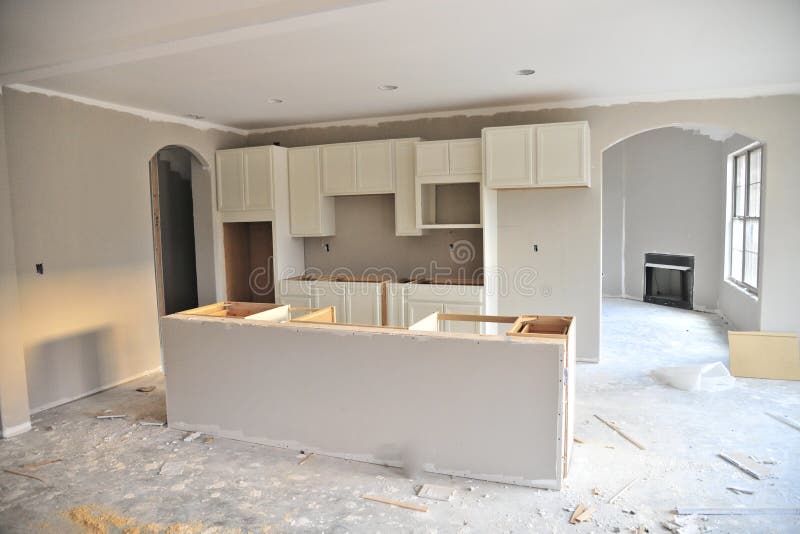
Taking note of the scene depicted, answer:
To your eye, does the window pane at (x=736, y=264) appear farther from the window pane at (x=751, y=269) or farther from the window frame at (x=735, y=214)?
the window pane at (x=751, y=269)

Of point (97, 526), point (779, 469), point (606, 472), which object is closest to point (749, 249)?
point (779, 469)

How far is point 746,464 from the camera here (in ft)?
10.3

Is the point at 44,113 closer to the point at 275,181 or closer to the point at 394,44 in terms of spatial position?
the point at 275,181

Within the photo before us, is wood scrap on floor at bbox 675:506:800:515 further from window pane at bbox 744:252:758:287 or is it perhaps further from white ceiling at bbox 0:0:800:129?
window pane at bbox 744:252:758:287

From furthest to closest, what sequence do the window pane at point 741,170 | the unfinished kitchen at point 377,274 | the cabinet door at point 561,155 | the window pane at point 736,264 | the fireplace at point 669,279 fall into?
the fireplace at point 669,279
the window pane at point 736,264
the window pane at point 741,170
the cabinet door at point 561,155
the unfinished kitchen at point 377,274

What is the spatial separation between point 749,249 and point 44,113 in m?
7.40

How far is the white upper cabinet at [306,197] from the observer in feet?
19.4

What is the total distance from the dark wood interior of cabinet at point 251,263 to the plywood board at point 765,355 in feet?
15.7


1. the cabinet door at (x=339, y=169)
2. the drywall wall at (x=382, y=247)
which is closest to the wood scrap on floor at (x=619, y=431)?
the drywall wall at (x=382, y=247)

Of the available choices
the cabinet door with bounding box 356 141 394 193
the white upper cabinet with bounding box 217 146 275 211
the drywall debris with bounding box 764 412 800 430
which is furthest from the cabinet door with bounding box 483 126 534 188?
the drywall debris with bounding box 764 412 800 430

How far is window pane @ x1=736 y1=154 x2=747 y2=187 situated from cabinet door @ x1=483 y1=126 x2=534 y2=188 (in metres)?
3.54

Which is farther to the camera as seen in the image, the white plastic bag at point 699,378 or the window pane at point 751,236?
the window pane at point 751,236

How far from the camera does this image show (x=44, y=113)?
4.30 m

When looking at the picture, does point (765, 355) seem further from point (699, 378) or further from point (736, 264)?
point (736, 264)
